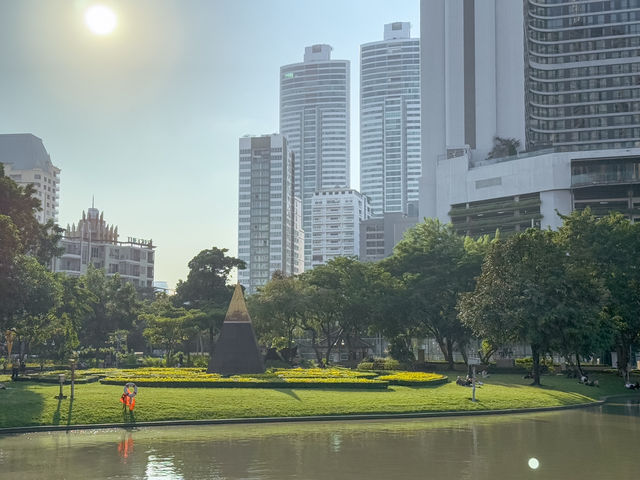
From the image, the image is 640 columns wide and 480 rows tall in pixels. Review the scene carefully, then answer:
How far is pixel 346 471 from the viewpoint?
2094cm

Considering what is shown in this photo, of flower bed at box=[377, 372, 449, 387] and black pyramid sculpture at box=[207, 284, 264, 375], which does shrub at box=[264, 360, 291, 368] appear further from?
flower bed at box=[377, 372, 449, 387]

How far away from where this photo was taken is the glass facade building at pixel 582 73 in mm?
136000

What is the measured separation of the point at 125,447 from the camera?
25719 millimetres

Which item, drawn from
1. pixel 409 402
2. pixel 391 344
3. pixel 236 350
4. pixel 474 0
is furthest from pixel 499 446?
pixel 474 0

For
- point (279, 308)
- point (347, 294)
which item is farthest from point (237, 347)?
point (347, 294)

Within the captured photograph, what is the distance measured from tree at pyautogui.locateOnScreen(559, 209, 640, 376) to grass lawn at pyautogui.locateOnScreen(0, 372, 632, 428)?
1173 centimetres

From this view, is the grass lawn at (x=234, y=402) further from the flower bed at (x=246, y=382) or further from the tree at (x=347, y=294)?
the tree at (x=347, y=294)

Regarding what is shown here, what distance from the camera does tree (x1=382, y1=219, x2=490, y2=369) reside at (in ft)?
224

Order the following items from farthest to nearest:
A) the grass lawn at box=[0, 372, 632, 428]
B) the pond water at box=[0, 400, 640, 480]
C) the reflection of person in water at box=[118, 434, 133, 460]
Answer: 1. the grass lawn at box=[0, 372, 632, 428]
2. the reflection of person in water at box=[118, 434, 133, 460]
3. the pond water at box=[0, 400, 640, 480]

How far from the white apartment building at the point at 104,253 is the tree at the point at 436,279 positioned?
108 metres

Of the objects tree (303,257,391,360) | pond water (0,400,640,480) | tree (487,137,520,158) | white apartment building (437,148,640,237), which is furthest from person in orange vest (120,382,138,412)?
tree (487,137,520,158)

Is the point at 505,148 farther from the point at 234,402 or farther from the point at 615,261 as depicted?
the point at 234,402

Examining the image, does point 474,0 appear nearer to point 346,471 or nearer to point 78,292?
point 78,292

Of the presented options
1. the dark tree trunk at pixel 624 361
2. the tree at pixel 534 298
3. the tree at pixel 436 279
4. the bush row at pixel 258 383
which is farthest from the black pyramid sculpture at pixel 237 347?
the dark tree trunk at pixel 624 361
